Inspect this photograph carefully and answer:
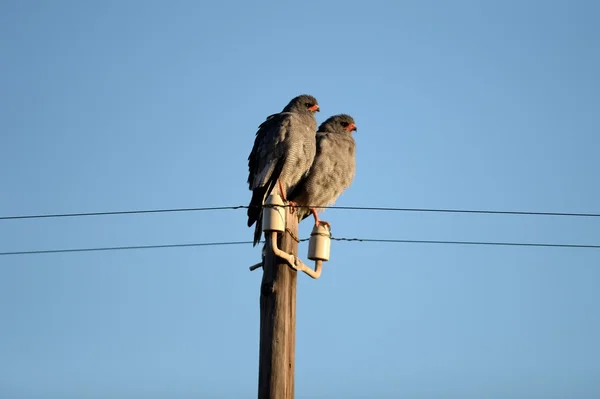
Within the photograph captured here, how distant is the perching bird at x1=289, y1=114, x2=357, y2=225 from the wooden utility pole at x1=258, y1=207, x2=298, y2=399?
389 centimetres

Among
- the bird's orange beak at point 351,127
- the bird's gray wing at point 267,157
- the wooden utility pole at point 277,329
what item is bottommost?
the wooden utility pole at point 277,329

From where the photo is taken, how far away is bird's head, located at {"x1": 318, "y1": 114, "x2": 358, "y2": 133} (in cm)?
1373

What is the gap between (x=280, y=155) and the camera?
12.3m

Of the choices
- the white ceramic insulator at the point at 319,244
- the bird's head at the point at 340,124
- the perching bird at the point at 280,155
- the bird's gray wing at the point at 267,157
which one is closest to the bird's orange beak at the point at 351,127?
the bird's head at the point at 340,124

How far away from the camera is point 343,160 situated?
13148 mm

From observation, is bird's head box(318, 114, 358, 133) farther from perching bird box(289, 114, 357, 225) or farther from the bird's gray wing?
the bird's gray wing

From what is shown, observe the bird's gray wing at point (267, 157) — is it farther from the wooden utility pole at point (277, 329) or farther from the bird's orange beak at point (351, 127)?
the wooden utility pole at point (277, 329)

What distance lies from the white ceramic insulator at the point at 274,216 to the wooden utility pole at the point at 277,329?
0.15 metres

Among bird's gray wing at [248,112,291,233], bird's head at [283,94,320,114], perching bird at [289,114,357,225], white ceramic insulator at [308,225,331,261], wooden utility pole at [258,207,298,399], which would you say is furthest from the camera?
bird's head at [283,94,320,114]

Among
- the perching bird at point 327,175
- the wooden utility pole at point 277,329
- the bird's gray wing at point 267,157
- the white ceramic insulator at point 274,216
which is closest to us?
the wooden utility pole at point 277,329

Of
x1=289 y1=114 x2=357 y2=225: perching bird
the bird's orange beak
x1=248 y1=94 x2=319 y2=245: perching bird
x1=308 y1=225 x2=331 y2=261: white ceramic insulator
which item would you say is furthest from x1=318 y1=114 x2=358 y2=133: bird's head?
x1=308 y1=225 x2=331 y2=261: white ceramic insulator

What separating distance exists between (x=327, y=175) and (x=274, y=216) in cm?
428

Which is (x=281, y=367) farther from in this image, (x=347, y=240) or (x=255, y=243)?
(x=255, y=243)

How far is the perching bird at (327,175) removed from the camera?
12.9 m
